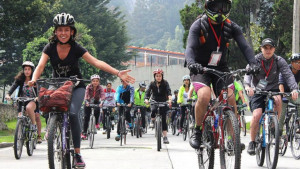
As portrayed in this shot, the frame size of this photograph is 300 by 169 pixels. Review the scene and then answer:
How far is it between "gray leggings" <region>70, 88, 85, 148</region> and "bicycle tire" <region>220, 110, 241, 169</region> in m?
1.64

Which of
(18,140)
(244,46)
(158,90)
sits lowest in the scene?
(18,140)

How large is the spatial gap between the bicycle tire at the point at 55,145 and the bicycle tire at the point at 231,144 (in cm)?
165

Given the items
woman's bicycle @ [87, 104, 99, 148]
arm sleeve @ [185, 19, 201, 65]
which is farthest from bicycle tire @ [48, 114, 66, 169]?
woman's bicycle @ [87, 104, 99, 148]

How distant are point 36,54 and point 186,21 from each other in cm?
1192

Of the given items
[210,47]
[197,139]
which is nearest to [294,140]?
[197,139]

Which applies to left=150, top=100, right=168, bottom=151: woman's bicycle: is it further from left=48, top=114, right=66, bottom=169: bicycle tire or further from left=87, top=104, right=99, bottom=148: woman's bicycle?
left=48, top=114, right=66, bottom=169: bicycle tire

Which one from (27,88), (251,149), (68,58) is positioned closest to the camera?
(68,58)

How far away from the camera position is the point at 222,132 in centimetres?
641

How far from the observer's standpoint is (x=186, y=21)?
36250mm

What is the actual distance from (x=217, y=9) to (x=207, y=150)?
59.9 inches

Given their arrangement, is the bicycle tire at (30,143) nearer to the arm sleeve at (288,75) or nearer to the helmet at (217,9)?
the arm sleeve at (288,75)

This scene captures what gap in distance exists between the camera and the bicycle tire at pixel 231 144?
603cm

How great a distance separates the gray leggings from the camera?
23.0ft

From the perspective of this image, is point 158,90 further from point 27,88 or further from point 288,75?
point 288,75
